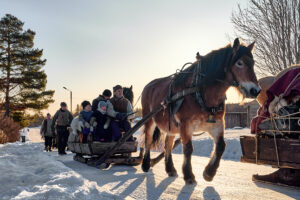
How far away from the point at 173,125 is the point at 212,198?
210 centimetres

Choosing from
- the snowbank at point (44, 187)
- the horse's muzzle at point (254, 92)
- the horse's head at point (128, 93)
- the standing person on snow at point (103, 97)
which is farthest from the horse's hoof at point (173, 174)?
the horse's head at point (128, 93)

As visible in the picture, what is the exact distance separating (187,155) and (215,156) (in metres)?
0.46

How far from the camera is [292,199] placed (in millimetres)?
4273

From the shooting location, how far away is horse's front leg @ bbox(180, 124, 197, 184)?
5391 mm

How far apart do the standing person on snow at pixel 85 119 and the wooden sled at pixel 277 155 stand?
4.80 meters

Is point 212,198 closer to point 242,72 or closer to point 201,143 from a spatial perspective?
point 242,72

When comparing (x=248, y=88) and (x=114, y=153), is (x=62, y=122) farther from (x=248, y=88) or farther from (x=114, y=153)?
(x=248, y=88)

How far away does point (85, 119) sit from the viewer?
1037 centimetres

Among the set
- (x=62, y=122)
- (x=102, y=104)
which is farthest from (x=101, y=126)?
(x=62, y=122)

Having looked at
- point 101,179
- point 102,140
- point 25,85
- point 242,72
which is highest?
point 25,85

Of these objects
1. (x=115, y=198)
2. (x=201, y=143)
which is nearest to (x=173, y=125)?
(x=115, y=198)

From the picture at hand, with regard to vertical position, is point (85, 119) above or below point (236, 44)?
below

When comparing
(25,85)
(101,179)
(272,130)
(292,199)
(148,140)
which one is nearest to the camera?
(292,199)

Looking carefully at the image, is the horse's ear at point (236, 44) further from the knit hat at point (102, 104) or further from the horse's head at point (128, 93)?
the horse's head at point (128, 93)
